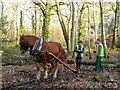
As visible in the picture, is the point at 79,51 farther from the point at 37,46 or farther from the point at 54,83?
the point at 54,83

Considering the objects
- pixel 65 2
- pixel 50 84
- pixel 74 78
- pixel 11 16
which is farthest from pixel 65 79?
pixel 11 16

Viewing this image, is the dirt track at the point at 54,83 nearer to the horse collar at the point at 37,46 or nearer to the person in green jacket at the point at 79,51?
the horse collar at the point at 37,46

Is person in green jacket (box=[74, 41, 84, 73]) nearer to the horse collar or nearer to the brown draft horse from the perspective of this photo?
the brown draft horse

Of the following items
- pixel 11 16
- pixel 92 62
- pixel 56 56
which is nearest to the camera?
pixel 56 56

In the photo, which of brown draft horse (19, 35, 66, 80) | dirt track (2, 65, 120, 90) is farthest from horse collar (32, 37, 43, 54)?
dirt track (2, 65, 120, 90)

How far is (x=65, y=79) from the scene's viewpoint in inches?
444

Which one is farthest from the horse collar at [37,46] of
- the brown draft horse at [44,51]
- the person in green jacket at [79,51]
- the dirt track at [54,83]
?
the person in green jacket at [79,51]

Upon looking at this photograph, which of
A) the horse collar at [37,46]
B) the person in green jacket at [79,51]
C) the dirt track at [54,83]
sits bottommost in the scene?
the dirt track at [54,83]

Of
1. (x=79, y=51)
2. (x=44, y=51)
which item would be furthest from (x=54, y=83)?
(x=79, y=51)

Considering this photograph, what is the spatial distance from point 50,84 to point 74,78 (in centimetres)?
155

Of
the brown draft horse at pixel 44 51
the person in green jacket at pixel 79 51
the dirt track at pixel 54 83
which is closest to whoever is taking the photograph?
the dirt track at pixel 54 83

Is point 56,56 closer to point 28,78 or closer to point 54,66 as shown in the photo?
point 54,66

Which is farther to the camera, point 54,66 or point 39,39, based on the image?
point 54,66

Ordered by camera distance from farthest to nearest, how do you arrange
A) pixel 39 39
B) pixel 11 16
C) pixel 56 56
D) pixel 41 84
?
pixel 11 16 < pixel 56 56 < pixel 39 39 < pixel 41 84
